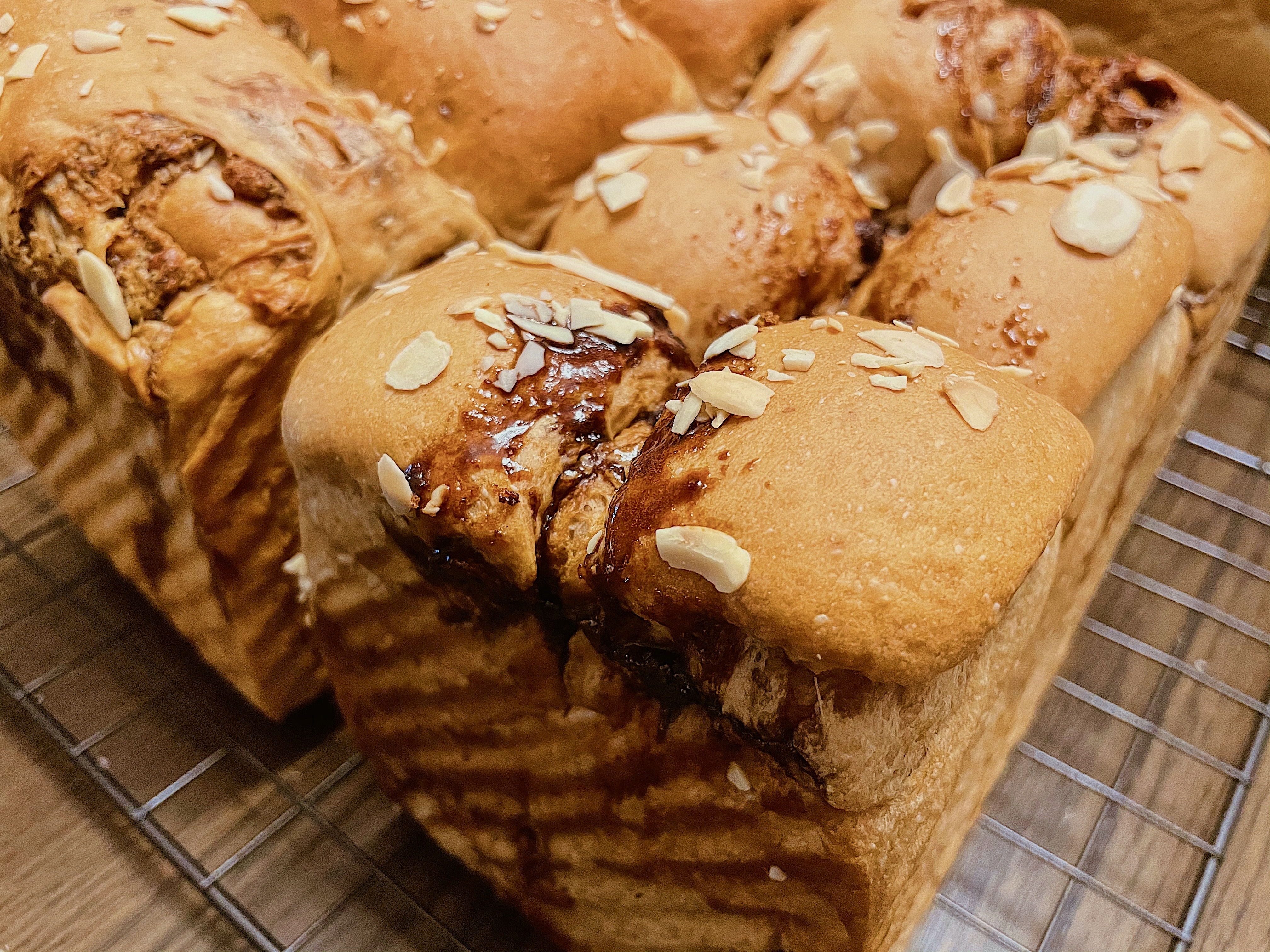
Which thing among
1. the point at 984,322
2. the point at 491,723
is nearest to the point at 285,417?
the point at 491,723

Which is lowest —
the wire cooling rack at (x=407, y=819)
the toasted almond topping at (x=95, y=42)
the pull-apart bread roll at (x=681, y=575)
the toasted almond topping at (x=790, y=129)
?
the wire cooling rack at (x=407, y=819)

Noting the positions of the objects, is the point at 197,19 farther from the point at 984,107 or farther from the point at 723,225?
the point at 984,107

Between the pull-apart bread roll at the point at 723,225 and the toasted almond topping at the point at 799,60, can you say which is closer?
the pull-apart bread roll at the point at 723,225

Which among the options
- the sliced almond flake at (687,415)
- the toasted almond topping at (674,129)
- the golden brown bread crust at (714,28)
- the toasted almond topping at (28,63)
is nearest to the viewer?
the sliced almond flake at (687,415)

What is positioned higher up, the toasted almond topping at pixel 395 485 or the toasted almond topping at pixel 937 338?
the toasted almond topping at pixel 937 338

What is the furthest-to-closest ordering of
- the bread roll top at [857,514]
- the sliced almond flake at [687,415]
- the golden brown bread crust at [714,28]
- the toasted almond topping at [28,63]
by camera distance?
the golden brown bread crust at [714,28] < the toasted almond topping at [28,63] < the sliced almond flake at [687,415] < the bread roll top at [857,514]

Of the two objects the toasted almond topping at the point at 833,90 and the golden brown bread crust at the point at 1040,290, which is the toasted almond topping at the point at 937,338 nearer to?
the golden brown bread crust at the point at 1040,290

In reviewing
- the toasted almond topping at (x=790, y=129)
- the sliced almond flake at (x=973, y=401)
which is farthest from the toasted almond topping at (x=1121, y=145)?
the sliced almond flake at (x=973, y=401)
